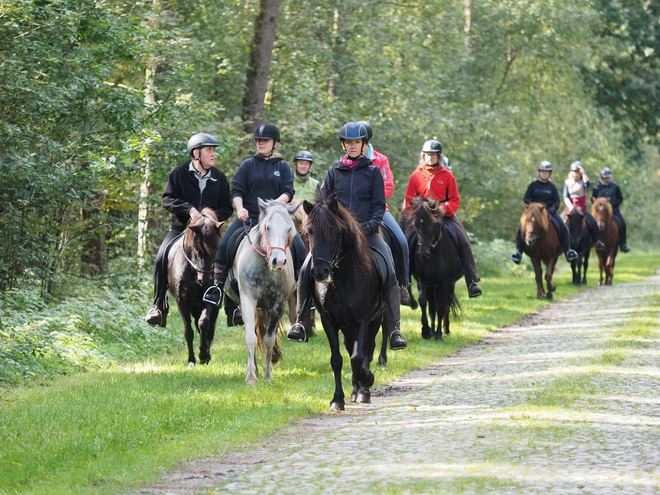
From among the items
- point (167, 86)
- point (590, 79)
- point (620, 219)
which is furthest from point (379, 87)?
point (590, 79)

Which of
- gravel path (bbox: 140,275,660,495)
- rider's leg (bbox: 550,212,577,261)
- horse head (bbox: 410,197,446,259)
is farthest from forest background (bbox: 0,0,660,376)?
gravel path (bbox: 140,275,660,495)

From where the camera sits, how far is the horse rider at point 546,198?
77.3ft

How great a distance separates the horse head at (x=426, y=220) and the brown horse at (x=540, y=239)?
772 cm

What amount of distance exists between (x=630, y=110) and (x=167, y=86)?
2441cm

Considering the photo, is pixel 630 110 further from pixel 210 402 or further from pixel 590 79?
pixel 210 402

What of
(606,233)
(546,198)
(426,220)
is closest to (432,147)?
(426,220)

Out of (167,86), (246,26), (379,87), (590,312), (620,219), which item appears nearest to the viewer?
(167,86)

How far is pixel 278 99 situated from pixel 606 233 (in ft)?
34.1

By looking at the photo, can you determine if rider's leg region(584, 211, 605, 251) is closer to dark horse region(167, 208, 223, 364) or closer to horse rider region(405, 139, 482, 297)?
horse rider region(405, 139, 482, 297)

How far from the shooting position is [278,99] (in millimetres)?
25344

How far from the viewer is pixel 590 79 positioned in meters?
37.2

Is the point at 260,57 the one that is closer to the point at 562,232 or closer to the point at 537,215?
the point at 537,215

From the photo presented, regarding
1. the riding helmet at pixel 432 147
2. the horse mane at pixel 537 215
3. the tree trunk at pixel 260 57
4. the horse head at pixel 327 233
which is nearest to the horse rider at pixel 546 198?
the horse mane at pixel 537 215

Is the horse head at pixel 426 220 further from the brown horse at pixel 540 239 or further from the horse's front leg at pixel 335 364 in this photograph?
the brown horse at pixel 540 239
